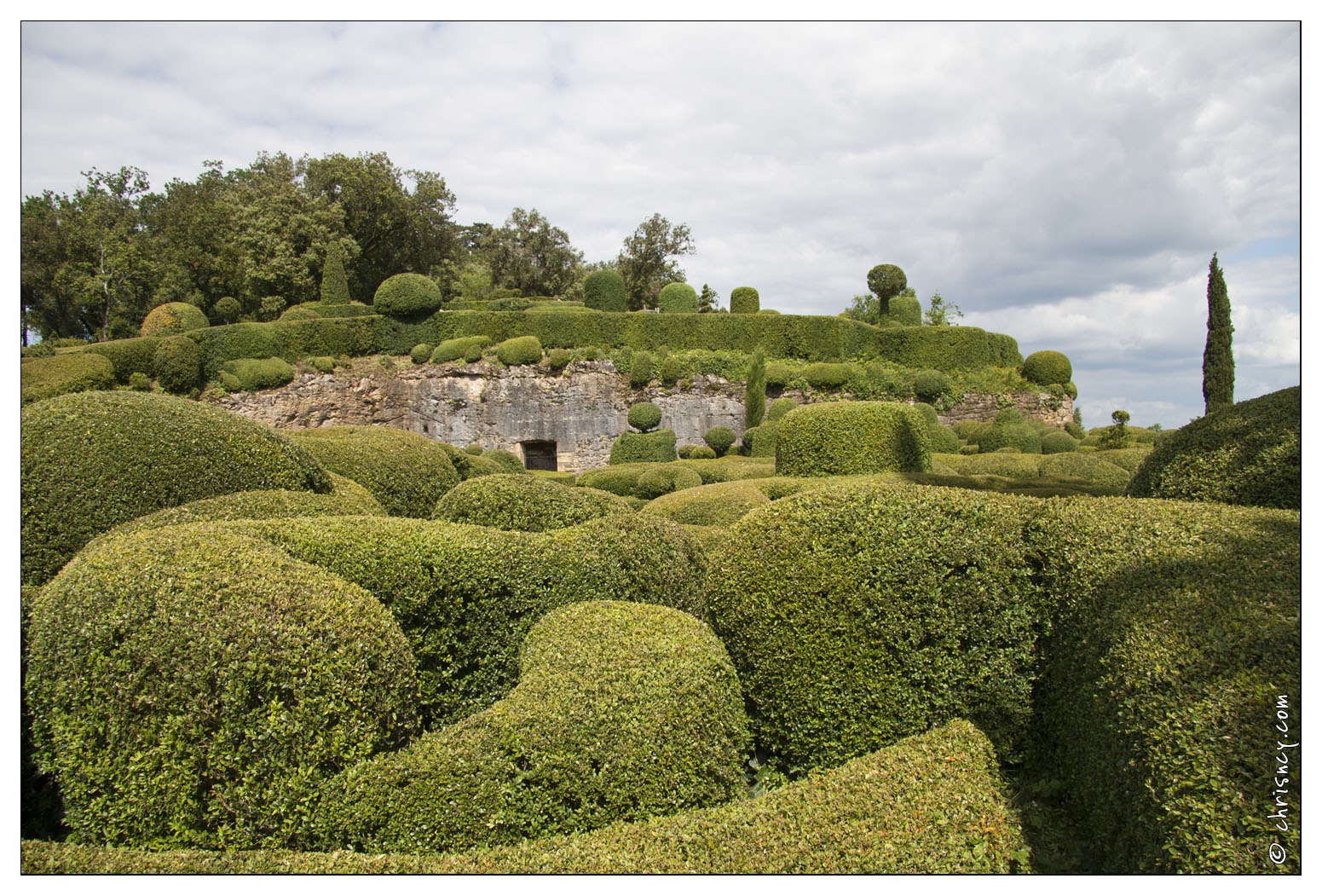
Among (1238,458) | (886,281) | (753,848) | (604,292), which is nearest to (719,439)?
(604,292)

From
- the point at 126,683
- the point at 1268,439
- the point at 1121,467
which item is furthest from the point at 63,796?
the point at 1121,467

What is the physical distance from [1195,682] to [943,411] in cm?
2937

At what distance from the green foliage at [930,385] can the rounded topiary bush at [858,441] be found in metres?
17.5

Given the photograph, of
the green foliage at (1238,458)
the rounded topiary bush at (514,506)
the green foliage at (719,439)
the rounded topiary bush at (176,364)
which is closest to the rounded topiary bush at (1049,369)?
the green foliage at (719,439)

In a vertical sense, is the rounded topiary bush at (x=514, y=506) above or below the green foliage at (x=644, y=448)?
below

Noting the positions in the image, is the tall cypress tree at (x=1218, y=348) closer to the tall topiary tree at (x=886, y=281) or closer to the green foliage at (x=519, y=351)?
the tall topiary tree at (x=886, y=281)

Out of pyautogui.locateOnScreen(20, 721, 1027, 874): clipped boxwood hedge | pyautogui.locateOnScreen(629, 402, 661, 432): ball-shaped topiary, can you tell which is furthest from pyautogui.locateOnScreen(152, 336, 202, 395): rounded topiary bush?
pyautogui.locateOnScreen(20, 721, 1027, 874): clipped boxwood hedge

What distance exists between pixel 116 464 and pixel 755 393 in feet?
75.6

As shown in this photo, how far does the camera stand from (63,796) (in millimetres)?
3562

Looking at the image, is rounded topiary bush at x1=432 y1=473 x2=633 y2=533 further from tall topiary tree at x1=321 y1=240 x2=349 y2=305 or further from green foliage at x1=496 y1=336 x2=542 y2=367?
tall topiary tree at x1=321 y1=240 x2=349 y2=305

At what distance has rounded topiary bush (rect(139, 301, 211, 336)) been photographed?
91.6ft

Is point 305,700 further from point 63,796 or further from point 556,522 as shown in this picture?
point 556,522

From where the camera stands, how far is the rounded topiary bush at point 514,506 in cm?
593

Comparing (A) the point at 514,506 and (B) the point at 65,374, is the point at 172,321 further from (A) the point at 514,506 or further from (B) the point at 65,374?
(A) the point at 514,506
